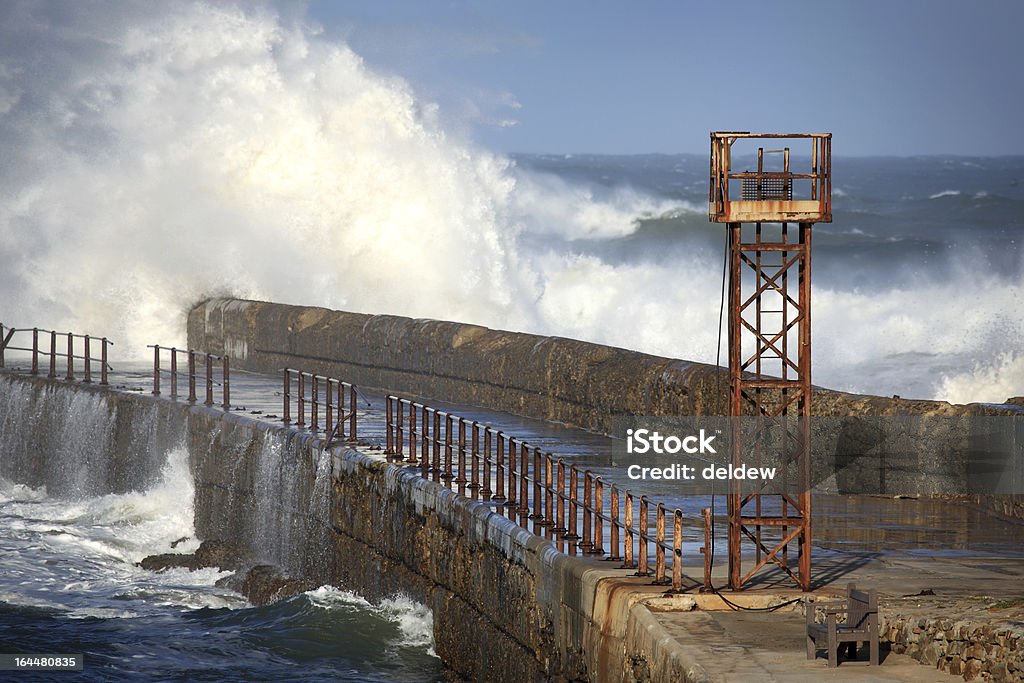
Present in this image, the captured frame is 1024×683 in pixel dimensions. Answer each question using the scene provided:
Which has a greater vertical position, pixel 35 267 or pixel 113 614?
pixel 35 267

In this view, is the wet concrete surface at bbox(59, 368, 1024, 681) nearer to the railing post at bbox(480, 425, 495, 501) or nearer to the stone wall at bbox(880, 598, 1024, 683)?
the stone wall at bbox(880, 598, 1024, 683)

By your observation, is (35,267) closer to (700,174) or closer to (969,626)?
(969,626)

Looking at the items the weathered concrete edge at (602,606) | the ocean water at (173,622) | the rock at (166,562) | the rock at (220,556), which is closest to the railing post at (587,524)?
the weathered concrete edge at (602,606)

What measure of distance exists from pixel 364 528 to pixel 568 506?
3137 mm

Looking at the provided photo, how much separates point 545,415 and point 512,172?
58.4m

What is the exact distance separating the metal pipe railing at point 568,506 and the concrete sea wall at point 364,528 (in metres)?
0.18

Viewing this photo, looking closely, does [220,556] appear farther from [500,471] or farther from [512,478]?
[512,478]

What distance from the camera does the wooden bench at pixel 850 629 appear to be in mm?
8930

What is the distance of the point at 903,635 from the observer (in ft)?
30.9

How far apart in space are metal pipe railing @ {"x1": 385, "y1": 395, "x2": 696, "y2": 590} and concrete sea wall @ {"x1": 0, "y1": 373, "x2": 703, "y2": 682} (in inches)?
7.0

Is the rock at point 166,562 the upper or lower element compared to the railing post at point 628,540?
lower

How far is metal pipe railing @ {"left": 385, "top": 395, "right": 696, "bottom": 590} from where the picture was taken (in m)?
10.7

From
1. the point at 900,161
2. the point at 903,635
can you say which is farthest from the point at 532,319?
the point at 900,161

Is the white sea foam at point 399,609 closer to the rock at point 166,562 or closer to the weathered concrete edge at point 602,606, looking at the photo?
the weathered concrete edge at point 602,606
